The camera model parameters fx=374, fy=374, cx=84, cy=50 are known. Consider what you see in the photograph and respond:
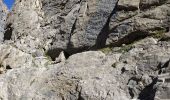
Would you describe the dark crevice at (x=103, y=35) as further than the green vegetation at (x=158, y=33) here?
Yes

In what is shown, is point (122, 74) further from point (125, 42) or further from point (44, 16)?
point (44, 16)

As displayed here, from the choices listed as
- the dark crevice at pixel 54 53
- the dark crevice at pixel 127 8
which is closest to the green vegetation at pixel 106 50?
the dark crevice at pixel 127 8

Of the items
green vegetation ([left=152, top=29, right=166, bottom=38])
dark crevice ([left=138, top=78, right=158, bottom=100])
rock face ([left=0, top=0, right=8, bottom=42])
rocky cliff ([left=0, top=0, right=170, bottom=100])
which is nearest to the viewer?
dark crevice ([left=138, top=78, right=158, bottom=100])

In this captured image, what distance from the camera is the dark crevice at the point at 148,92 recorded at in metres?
13.5

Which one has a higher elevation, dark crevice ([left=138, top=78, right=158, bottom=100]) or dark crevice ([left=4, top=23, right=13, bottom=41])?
dark crevice ([left=4, top=23, right=13, bottom=41])

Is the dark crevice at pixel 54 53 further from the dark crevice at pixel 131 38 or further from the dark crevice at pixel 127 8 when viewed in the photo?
the dark crevice at pixel 127 8

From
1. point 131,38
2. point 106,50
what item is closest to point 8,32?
point 106,50

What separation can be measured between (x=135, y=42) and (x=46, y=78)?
4.61m

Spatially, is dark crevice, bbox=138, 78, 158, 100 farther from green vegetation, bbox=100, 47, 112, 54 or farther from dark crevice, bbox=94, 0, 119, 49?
dark crevice, bbox=94, 0, 119, 49

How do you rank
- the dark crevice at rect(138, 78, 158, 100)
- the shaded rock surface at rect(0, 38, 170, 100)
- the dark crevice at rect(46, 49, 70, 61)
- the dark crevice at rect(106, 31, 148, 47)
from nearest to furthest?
the dark crevice at rect(138, 78, 158, 100) → the shaded rock surface at rect(0, 38, 170, 100) → the dark crevice at rect(106, 31, 148, 47) → the dark crevice at rect(46, 49, 70, 61)

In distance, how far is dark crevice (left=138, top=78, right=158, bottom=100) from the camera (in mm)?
13516

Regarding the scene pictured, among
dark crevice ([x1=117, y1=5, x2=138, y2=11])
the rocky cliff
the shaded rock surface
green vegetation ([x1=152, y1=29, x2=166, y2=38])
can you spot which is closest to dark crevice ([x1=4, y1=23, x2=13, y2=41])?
the rocky cliff

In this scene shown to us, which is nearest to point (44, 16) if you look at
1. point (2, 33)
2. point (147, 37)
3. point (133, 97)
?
point (2, 33)

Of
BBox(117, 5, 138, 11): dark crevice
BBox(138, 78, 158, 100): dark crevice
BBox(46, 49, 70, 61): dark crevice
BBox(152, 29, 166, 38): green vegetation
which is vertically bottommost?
BBox(138, 78, 158, 100): dark crevice
